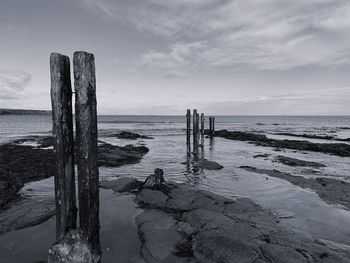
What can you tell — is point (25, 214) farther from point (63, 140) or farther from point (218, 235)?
point (218, 235)

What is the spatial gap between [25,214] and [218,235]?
471 centimetres

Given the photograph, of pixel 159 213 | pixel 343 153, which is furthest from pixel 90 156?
pixel 343 153

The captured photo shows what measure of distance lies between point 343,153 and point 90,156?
800 inches

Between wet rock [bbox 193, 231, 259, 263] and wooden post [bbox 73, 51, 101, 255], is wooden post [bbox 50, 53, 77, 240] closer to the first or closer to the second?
wooden post [bbox 73, 51, 101, 255]

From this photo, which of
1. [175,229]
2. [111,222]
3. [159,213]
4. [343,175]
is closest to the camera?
[175,229]

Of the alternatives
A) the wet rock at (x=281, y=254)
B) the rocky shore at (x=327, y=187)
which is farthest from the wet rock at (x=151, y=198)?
the rocky shore at (x=327, y=187)

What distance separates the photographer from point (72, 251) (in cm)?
384

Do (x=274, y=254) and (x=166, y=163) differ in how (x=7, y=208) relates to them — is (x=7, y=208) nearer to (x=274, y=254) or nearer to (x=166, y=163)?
(x=274, y=254)

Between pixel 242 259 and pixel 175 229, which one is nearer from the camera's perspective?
pixel 242 259

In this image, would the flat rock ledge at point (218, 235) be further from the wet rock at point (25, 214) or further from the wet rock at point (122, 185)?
the wet rock at point (25, 214)

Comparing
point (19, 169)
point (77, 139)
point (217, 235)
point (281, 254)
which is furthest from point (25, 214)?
point (19, 169)

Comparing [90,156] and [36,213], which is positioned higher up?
[90,156]

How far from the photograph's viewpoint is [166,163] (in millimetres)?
14633

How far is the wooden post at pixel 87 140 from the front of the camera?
4.08 meters
